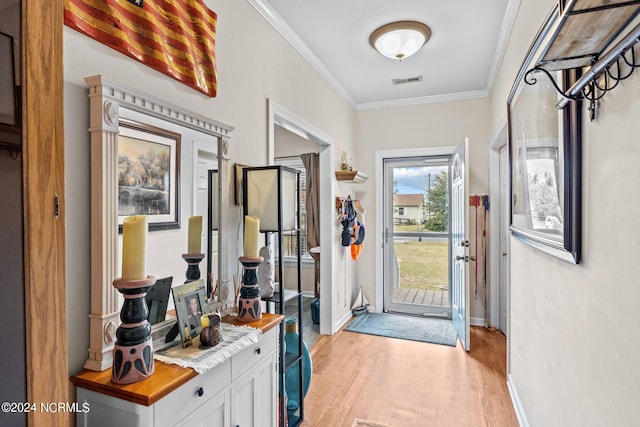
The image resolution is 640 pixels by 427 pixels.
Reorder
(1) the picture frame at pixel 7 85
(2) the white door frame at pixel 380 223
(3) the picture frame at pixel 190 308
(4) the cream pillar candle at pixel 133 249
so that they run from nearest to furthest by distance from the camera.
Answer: (1) the picture frame at pixel 7 85, (4) the cream pillar candle at pixel 133 249, (3) the picture frame at pixel 190 308, (2) the white door frame at pixel 380 223

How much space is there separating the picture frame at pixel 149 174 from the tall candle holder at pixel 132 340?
244 mm

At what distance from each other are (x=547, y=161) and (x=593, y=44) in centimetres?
64

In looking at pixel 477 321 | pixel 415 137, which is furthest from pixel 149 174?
pixel 477 321

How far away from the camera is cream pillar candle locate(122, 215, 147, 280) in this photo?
1.12 m

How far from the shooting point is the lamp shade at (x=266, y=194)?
1.92m

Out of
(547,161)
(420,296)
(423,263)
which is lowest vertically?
(420,296)

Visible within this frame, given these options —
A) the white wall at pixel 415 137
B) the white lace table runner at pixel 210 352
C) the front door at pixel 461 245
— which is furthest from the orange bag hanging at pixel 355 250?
the white lace table runner at pixel 210 352

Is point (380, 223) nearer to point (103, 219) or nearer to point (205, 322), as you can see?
point (205, 322)

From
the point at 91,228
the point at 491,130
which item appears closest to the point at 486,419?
the point at 91,228

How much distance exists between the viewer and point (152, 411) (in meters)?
1.02

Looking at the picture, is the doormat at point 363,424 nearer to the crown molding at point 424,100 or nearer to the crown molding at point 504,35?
the crown molding at point 504,35

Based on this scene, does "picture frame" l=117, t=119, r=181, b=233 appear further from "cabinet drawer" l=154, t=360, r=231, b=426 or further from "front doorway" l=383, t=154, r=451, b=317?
"front doorway" l=383, t=154, r=451, b=317

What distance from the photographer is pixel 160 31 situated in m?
1.46

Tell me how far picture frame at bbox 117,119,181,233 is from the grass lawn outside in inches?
137
